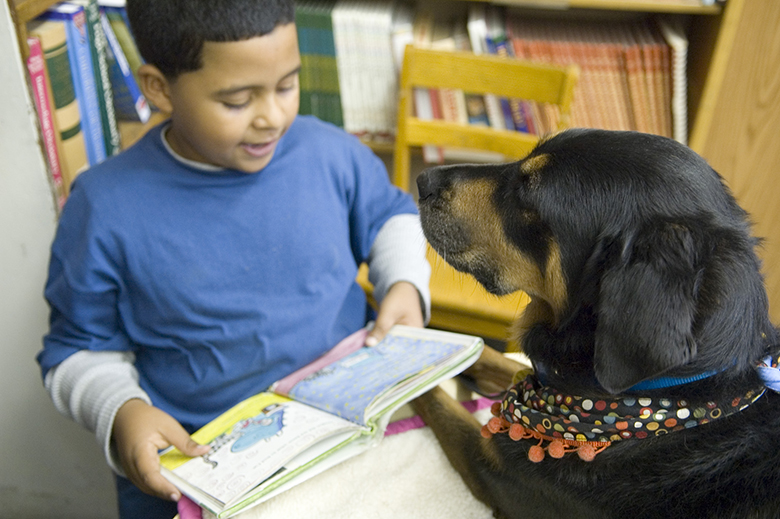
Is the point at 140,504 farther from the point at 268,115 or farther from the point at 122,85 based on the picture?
the point at 122,85

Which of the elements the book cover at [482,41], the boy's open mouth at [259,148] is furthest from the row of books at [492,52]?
the boy's open mouth at [259,148]

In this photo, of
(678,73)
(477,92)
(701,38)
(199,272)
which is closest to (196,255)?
(199,272)

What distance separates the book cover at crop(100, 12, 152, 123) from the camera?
59.1 inches

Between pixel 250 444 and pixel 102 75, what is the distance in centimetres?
106

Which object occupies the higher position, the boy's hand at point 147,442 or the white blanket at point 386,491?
the boy's hand at point 147,442

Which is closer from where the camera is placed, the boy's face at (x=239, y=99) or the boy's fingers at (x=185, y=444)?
the boy's fingers at (x=185, y=444)

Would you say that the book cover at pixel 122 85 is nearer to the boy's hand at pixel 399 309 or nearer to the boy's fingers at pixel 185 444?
the boy's hand at pixel 399 309

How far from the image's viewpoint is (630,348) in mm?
647

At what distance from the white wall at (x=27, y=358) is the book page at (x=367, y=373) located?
688 millimetres

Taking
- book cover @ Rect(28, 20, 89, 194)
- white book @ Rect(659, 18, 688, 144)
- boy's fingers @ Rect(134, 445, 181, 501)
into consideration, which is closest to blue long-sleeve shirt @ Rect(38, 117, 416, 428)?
boy's fingers @ Rect(134, 445, 181, 501)

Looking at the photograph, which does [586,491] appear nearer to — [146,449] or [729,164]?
[146,449]

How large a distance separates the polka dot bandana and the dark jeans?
66 cm

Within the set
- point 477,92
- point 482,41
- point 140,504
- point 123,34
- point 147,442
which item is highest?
point 123,34

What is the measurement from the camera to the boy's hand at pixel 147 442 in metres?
0.83
